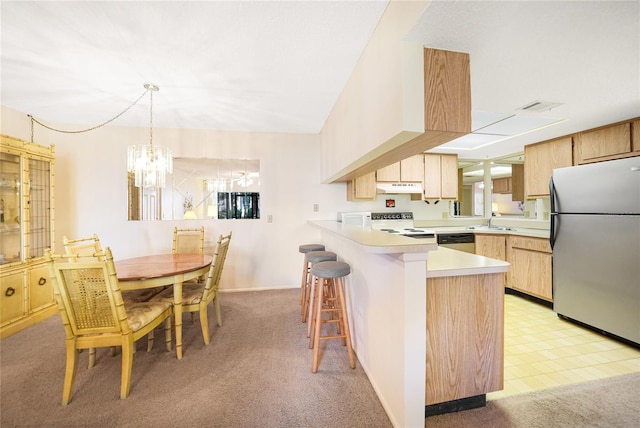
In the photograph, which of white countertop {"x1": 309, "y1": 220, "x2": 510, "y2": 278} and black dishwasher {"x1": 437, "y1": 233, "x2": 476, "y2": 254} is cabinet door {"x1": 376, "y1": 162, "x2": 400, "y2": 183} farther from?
white countertop {"x1": 309, "y1": 220, "x2": 510, "y2": 278}

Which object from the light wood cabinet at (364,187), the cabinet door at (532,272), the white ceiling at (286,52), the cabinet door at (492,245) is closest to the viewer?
the white ceiling at (286,52)

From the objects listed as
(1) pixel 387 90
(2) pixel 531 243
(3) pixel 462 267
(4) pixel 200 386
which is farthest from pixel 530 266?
(4) pixel 200 386

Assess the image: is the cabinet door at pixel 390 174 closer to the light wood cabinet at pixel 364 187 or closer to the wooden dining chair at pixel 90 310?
the light wood cabinet at pixel 364 187

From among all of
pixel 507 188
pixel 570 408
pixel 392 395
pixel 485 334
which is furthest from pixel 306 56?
pixel 507 188

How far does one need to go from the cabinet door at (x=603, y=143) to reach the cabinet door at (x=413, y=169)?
1.67m

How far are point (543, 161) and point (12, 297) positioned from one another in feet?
20.2

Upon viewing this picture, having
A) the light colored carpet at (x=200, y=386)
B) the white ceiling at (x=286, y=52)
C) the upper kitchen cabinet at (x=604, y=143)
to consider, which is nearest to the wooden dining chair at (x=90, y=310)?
the light colored carpet at (x=200, y=386)

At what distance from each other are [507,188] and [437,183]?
3633mm

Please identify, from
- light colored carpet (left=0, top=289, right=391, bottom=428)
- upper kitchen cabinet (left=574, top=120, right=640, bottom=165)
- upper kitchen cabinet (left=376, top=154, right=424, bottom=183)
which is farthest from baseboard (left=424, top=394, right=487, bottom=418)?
upper kitchen cabinet (left=574, top=120, right=640, bottom=165)

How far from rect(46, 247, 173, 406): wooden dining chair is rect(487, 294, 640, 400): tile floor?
2.39m

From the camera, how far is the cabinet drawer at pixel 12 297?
2273mm

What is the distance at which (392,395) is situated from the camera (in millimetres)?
1379

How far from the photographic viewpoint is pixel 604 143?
99.2 inches

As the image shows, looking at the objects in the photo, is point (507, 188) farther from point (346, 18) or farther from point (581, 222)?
point (346, 18)
